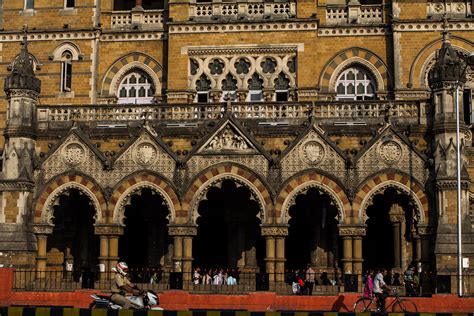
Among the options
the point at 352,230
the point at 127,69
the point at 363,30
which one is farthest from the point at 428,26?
the point at 127,69

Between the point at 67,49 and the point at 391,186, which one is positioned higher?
the point at 67,49

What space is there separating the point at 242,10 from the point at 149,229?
12.5 m

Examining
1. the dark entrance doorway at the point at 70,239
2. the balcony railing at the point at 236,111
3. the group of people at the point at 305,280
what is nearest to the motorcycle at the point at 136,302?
the group of people at the point at 305,280

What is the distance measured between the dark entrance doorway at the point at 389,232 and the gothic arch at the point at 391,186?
1488 mm

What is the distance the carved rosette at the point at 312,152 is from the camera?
35.0 metres

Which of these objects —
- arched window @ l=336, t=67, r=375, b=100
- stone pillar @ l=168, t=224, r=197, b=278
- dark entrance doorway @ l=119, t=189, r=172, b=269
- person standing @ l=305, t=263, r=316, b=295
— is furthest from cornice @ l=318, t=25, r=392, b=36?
stone pillar @ l=168, t=224, r=197, b=278

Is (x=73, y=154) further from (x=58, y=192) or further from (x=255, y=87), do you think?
(x=255, y=87)

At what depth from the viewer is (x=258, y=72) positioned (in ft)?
139

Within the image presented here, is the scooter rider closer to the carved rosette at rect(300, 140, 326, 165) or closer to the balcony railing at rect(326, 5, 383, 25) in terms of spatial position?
the carved rosette at rect(300, 140, 326, 165)

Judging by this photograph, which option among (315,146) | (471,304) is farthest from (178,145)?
(471,304)

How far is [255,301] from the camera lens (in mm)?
29469

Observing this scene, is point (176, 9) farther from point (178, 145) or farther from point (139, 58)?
point (178, 145)

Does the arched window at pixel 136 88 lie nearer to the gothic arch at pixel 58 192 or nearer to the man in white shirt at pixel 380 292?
the gothic arch at pixel 58 192

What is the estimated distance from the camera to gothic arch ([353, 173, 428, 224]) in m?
34.2
